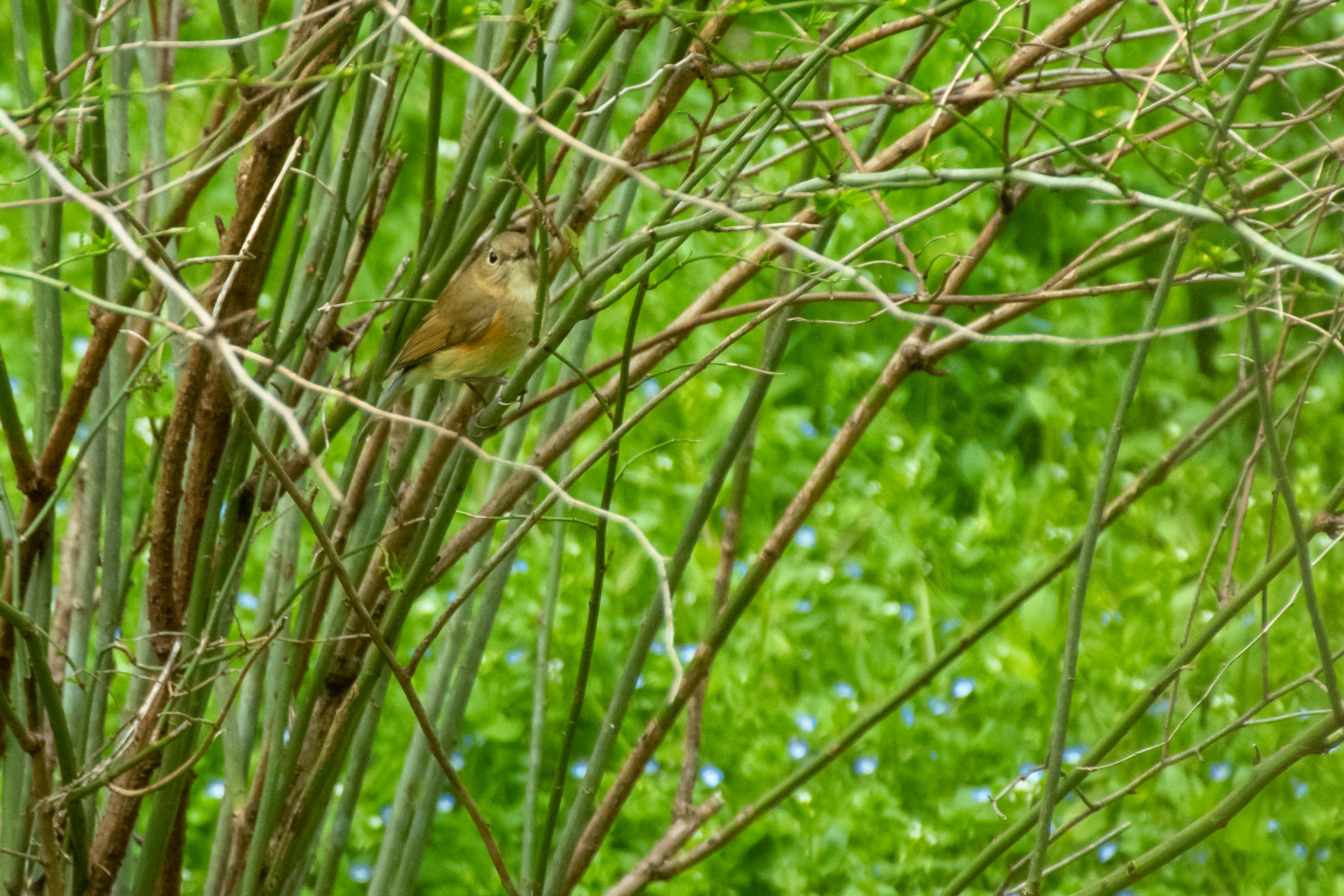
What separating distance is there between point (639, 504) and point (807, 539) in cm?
46

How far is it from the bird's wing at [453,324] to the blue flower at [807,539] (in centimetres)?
139

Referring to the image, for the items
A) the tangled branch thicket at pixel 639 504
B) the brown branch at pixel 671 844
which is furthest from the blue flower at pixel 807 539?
the brown branch at pixel 671 844

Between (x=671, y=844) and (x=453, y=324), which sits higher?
(x=453, y=324)

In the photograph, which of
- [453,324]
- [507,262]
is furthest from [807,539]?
[453,324]

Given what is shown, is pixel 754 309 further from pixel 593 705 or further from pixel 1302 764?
pixel 1302 764

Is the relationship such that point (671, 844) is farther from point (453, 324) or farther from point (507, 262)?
point (507, 262)

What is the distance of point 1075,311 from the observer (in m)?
4.10

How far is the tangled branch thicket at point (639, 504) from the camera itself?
1.21 meters

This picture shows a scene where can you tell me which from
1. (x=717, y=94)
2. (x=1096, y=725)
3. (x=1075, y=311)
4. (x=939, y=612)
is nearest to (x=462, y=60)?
(x=717, y=94)

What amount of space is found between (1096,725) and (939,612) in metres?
0.54

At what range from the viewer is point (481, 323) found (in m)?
2.30

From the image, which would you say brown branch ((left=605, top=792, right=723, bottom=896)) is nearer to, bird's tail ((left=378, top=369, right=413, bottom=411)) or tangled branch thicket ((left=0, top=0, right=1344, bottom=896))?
tangled branch thicket ((left=0, top=0, right=1344, bottom=896))

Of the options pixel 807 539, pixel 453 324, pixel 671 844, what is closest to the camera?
pixel 671 844

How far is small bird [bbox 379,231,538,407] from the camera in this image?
2.15m
